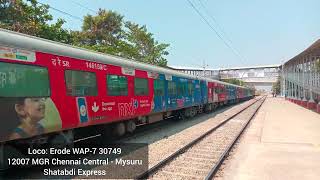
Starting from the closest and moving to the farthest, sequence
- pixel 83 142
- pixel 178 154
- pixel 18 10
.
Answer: pixel 178 154, pixel 83 142, pixel 18 10

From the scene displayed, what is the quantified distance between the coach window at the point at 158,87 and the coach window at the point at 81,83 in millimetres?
5969

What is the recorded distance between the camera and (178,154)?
37.3ft

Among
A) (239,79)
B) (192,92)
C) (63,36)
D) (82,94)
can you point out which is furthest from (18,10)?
(239,79)

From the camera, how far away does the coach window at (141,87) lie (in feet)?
46.9

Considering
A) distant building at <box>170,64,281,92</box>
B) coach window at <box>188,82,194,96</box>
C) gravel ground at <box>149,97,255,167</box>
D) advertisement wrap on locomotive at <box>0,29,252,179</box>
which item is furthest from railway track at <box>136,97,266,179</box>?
distant building at <box>170,64,281,92</box>

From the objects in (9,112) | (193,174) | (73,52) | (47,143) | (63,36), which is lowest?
(193,174)

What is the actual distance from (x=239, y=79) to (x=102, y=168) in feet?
399

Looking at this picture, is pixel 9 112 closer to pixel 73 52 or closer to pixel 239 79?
pixel 73 52

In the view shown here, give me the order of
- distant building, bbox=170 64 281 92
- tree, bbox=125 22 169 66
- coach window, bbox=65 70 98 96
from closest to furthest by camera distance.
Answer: coach window, bbox=65 70 98 96
tree, bbox=125 22 169 66
distant building, bbox=170 64 281 92

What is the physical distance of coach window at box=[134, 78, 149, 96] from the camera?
14.3m

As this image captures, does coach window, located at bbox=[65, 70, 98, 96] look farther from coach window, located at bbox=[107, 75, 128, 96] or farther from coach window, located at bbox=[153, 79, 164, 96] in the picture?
coach window, located at bbox=[153, 79, 164, 96]

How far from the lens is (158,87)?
17266 mm

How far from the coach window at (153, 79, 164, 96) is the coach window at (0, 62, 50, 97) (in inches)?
326

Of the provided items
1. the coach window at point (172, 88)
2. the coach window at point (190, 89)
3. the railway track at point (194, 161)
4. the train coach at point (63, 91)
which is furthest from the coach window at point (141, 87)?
the coach window at point (190, 89)
